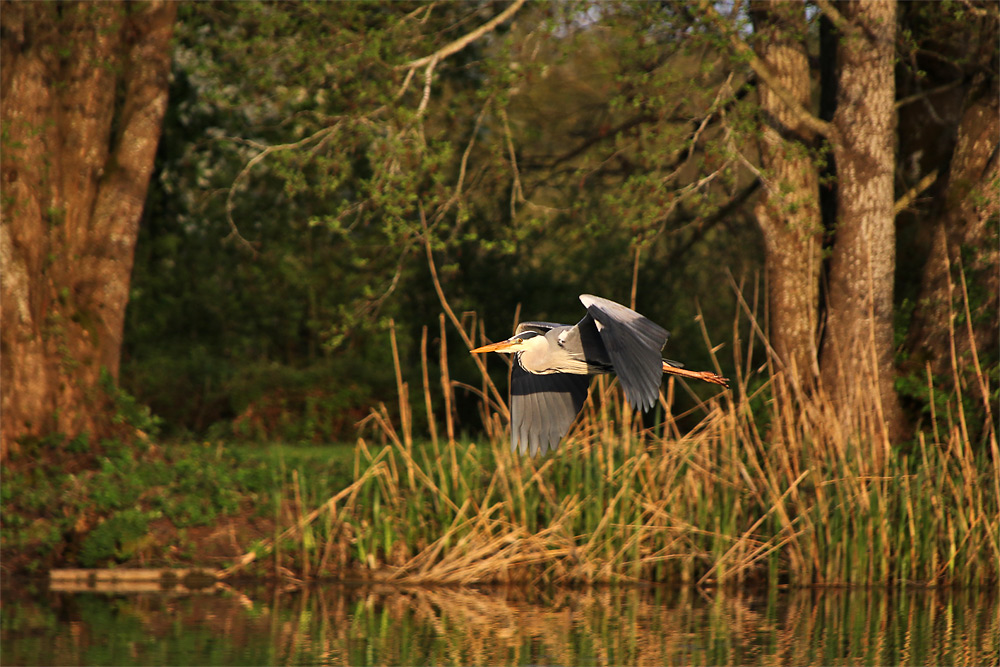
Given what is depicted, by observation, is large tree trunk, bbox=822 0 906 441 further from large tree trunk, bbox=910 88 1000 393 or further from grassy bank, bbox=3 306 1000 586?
grassy bank, bbox=3 306 1000 586

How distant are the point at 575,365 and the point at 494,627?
9.24 feet

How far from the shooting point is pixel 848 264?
7562mm

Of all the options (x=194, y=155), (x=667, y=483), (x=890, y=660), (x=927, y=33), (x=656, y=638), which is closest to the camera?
(x=890, y=660)

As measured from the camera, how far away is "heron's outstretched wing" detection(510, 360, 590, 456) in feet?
14.7

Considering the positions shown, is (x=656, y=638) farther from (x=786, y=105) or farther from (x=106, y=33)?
(x=106, y=33)

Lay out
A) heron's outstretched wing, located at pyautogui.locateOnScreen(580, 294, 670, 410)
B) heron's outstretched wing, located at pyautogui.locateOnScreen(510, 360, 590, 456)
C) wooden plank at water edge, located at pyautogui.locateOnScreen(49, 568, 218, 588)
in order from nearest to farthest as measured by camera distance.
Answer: heron's outstretched wing, located at pyautogui.locateOnScreen(580, 294, 670, 410)
heron's outstretched wing, located at pyautogui.locateOnScreen(510, 360, 590, 456)
wooden plank at water edge, located at pyautogui.locateOnScreen(49, 568, 218, 588)

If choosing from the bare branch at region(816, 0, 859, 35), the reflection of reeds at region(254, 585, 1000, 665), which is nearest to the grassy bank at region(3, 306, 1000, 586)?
the reflection of reeds at region(254, 585, 1000, 665)

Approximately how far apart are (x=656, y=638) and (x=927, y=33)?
4361 millimetres

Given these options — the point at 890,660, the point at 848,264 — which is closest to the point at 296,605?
the point at 890,660

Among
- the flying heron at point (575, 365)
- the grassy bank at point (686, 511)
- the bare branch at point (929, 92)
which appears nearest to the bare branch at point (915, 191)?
the bare branch at point (929, 92)

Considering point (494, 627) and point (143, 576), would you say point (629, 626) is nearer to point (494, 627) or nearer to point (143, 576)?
point (494, 627)

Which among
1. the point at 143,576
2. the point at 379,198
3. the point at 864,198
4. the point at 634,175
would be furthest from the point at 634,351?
the point at 143,576

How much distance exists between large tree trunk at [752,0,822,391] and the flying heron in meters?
3.35

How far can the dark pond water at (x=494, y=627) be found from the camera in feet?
19.7
